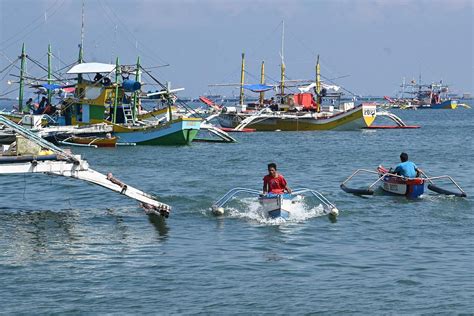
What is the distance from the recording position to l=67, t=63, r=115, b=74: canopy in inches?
2035

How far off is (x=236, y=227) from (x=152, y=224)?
2.07 metres

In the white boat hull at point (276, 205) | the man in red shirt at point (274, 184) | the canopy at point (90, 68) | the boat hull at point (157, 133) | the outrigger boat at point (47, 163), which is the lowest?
the white boat hull at point (276, 205)

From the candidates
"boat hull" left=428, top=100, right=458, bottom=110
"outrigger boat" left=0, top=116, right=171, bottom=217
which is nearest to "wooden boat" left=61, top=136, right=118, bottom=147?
"outrigger boat" left=0, top=116, right=171, bottom=217

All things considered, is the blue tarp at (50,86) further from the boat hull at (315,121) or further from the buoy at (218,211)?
the buoy at (218,211)

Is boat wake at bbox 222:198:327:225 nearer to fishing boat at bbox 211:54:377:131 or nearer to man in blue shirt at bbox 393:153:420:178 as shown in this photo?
man in blue shirt at bbox 393:153:420:178

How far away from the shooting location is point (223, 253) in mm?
19438

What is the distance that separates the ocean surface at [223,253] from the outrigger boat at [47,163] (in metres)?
1.07

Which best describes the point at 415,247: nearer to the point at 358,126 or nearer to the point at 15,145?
the point at 15,145

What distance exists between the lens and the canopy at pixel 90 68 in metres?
51.7

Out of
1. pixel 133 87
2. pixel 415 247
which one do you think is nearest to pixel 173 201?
pixel 415 247

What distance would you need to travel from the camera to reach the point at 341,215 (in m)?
24.9

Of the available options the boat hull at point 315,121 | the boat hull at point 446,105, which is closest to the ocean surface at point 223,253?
the boat hull at point 315,121

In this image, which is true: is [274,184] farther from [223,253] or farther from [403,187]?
[403,187]

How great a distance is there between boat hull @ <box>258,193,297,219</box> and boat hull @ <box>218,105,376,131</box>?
48.9 metres
